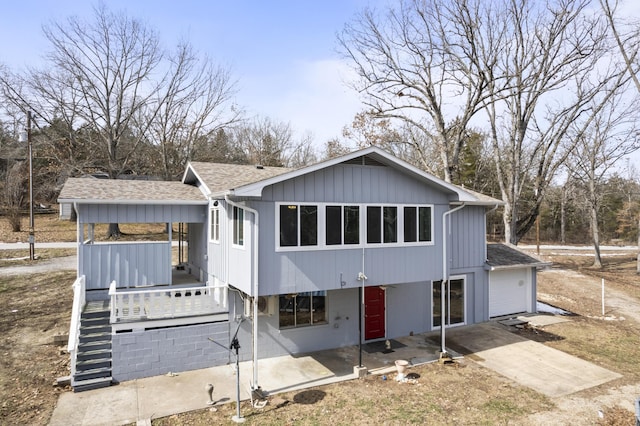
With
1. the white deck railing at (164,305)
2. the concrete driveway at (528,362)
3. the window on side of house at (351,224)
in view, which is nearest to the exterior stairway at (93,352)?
the white deck railing at (164,305)

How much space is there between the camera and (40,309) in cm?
1327

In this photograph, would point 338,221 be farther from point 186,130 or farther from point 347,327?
point 186,130

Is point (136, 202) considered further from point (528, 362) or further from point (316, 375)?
point (528, 362)

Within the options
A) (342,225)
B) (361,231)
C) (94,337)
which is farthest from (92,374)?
(361,231)

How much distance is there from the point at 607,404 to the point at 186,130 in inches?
1075

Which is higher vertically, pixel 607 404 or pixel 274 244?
pixel 274 244

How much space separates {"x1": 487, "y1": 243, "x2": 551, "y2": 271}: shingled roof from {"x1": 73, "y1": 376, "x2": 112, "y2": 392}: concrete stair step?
12.6 metres

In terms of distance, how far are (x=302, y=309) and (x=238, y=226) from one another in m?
3.24

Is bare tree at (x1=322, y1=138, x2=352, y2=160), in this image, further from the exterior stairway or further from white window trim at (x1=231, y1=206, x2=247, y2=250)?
the exterior stairway

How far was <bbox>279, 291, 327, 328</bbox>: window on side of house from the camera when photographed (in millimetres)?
11031

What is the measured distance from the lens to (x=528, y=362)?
10.6m

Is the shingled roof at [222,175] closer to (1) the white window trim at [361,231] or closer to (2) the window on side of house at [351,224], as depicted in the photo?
(1) the white window trim at [361,231]

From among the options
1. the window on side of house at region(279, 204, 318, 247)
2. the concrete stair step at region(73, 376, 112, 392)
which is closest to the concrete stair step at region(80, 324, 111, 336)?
the concrete stair step at region(73, 376, 112, 392)

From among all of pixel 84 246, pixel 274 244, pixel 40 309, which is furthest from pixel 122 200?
pixel 40 309
